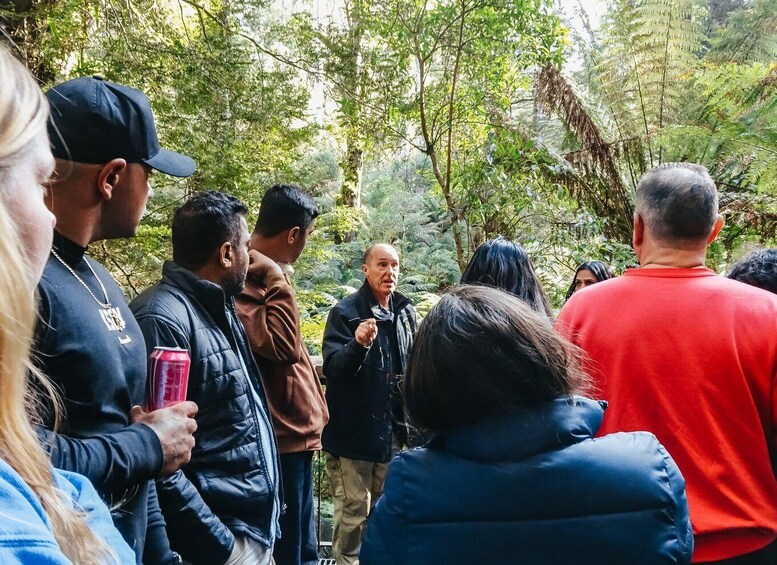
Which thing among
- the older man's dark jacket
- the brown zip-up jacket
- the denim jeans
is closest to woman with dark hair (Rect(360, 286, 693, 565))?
the brown zip-up jacket

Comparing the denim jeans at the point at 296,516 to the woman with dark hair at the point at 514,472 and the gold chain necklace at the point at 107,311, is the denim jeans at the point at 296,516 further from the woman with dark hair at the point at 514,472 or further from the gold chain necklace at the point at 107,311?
the woman with dark hair at the point at 514,472

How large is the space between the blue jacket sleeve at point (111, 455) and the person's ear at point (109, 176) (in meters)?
0.68

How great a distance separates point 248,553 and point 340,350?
1.88 m

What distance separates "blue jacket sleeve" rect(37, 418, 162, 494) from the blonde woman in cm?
52

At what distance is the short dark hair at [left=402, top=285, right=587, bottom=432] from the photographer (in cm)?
134

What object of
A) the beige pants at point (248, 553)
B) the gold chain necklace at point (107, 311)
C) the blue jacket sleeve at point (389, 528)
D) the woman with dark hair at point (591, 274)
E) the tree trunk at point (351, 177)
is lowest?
the beige pants at point (248, 553)

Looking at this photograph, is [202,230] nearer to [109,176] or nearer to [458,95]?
[109,176]

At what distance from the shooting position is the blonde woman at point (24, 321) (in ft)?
2.27

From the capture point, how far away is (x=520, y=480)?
1289 mm

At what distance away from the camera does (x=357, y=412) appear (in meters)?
4.12

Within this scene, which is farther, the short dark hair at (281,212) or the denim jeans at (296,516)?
the short dark hair at (281,212)

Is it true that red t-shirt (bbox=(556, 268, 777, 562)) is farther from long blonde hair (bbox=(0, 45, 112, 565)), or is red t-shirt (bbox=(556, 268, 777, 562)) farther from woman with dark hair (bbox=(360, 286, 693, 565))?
long blonde hair (bbox=(0, 45, 112, 565))

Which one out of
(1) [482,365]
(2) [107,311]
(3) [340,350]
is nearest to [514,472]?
(1) [482,365]

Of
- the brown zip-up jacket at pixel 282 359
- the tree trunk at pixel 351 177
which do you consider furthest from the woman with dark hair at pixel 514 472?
the tree trunk at pixel 351 177
